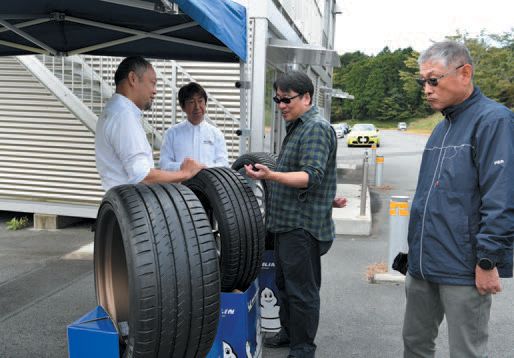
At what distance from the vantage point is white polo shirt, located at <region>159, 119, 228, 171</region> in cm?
452

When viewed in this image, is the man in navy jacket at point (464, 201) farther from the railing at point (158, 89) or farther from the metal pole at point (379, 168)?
the metal pole at point (379, 168)

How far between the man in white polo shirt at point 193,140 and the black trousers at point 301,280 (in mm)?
1600

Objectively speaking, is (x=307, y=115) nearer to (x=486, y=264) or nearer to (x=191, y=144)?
(x=486, y=264)

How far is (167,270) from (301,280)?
4.38 ft

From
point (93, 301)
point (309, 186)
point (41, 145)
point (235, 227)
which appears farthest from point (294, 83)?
point (41, 145)

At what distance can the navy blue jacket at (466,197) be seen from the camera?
205cm

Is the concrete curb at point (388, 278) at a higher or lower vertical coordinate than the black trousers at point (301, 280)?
lower

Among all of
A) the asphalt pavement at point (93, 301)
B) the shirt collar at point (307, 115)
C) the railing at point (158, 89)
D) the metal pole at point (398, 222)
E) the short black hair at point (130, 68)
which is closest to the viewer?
the short black hair at point (130, 68)

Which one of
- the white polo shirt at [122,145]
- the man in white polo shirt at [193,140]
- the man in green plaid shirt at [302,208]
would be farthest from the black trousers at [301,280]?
the man in white polo shirt at [193,140]

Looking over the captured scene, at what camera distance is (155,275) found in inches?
76.4

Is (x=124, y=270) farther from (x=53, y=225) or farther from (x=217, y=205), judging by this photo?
(x=53, y=225)

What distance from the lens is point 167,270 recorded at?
1.97 metres

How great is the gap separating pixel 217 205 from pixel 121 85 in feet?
2.94

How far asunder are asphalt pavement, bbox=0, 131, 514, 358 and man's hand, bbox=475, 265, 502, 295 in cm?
164
